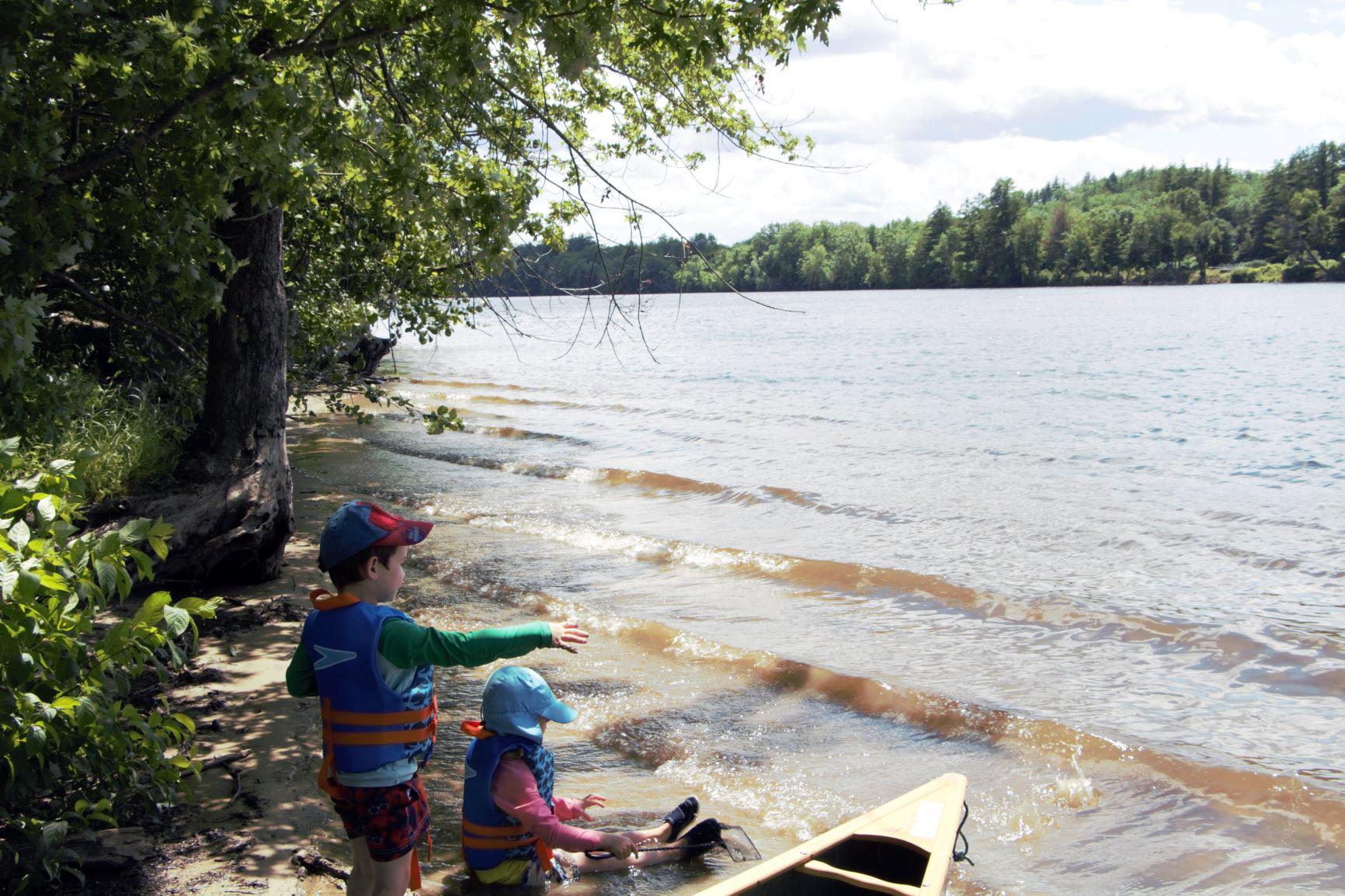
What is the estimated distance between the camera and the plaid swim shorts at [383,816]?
3.49 meters

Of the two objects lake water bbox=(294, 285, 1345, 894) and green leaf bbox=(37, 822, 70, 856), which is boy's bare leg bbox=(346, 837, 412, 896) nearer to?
green leaf bbox=(37, 822, 70, 856)

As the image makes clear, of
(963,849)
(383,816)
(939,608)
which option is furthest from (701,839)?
(939,608)

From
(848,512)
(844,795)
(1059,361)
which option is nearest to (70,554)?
(844,795)

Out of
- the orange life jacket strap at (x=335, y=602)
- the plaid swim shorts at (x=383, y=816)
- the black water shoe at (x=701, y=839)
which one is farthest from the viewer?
the black water shoe at (x=701, y=839)

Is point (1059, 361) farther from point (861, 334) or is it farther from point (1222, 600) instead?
point (1222, 600)

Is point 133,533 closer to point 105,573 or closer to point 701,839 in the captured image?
point 105,573

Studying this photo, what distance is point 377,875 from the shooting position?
361cm

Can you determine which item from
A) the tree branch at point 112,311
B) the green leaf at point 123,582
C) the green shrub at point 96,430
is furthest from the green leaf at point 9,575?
the tree branch at point 112,311

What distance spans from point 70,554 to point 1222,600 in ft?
34.5

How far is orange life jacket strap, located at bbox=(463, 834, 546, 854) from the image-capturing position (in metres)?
4.37

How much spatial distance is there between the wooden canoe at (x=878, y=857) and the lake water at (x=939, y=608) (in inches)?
25.7

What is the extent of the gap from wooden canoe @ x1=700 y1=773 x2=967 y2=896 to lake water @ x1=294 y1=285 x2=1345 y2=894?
65 cm

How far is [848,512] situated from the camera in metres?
14.8

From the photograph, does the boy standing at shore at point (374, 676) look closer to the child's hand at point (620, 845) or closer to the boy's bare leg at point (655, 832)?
the child's hand at point (620, 845)
